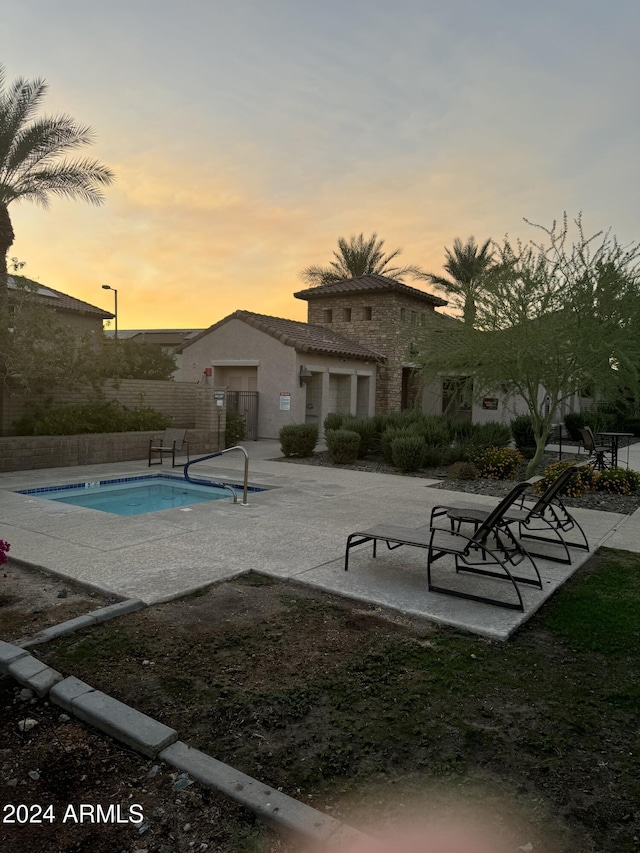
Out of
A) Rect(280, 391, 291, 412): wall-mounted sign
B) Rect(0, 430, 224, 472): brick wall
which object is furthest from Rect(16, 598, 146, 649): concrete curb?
Rect(280, 391, 291, 412): wall-mounted sign

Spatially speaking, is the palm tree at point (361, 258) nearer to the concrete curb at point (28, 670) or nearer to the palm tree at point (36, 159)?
the palm tree at point (36, 159)

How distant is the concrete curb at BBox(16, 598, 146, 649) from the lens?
3809mm

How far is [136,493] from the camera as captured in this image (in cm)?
1102

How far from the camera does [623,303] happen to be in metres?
10.2

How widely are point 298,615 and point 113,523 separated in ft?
12.5

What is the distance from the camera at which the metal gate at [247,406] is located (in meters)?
21.8

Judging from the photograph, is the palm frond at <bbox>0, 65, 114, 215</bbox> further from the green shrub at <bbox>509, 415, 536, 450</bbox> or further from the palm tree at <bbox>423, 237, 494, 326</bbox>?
the palm tree at <bbox>423, 237, 494, 326</bbox>

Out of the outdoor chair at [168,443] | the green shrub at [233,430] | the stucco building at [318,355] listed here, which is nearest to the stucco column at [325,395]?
the stucco building at [318,355]

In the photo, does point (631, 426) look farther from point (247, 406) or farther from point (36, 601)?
point (36, 601)

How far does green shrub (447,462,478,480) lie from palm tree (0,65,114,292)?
11977mm

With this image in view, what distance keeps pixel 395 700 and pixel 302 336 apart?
20.3 m

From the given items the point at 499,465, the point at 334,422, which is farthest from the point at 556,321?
the point at 334,422

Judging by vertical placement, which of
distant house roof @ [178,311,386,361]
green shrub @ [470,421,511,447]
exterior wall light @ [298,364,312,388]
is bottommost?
green shrub @ [470,421,511,447]

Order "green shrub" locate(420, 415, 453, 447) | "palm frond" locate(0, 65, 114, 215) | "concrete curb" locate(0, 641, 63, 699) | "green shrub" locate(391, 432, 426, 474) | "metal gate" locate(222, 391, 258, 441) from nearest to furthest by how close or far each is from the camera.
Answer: "concrete curb" locate(0, 641, 63, 699) < "green shrub" locate(391, 432, 426, 474) < "green shrub" locate(420, 415, 453, 447) < "palm frond" locate(0, 65, 114, 215) < "metal gate" locate(222, 391, 258, 441)
